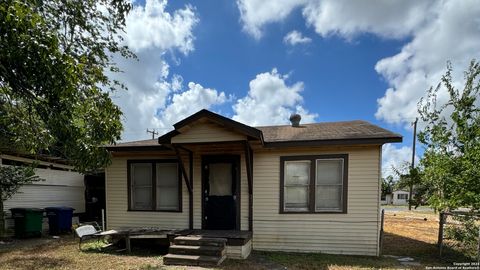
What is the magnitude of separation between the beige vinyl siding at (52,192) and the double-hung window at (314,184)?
9.54 m

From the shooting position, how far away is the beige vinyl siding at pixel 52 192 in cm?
1090

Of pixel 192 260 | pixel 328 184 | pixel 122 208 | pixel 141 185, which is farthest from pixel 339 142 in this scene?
pixel 122 208

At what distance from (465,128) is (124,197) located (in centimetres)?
920

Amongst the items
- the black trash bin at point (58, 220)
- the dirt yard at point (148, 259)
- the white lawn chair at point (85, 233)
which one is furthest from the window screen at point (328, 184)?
the black trash bin at point (58, 220)

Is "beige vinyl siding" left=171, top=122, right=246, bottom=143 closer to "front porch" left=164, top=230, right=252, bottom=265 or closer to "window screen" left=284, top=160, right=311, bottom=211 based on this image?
"window screen" left=284, top=160, right=311, bottom=211

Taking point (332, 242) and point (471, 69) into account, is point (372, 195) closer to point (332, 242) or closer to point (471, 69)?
point (332, 242)

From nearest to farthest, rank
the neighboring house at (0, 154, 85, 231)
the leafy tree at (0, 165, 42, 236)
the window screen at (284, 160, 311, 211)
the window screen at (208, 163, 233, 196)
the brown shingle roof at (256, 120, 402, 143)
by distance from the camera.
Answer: the brown shingle roof at (256, 120, 402, 143) < the window screen at (284, 160, 311, 211) < the window screen at (208, 163, 233, 196) < the leafy tree at (0, 165, 42, 236) < the neighboring house at (0, 154, 85, 231)

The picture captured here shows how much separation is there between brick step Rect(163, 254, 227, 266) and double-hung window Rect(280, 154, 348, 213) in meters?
2.25

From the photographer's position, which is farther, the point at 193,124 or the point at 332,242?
the point at 332,242

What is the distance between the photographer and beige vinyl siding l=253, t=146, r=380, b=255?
7.14 meters

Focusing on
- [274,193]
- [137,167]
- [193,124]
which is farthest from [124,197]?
[274,193]

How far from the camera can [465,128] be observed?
23.6 ft

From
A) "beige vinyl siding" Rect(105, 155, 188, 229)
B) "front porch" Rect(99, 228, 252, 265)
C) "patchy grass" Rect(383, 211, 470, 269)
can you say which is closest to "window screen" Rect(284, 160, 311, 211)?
"front porch" Rect(99, 228, 252, 265)

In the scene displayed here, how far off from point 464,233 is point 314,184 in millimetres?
3551
